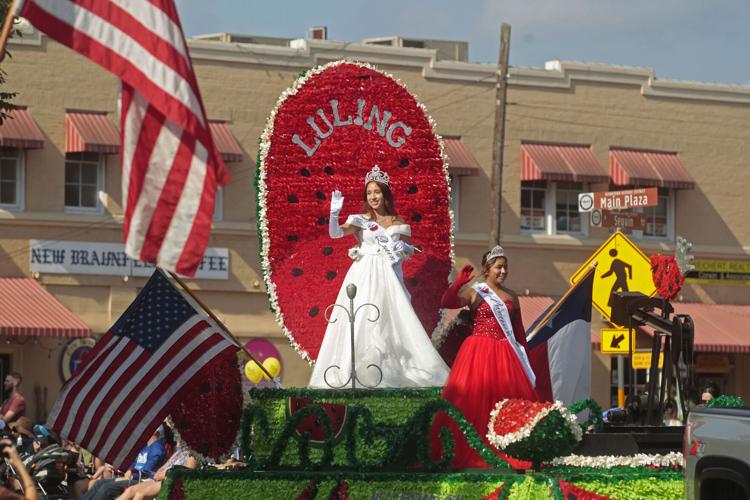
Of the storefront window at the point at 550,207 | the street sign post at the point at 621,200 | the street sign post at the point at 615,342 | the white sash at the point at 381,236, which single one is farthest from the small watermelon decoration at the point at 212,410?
the storefront window at the point at 550,207

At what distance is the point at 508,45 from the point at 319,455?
19.5 m

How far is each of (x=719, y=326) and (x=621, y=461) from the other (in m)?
22.6

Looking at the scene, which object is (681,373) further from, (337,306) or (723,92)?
(723,92)

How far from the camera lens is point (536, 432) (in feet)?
30.2

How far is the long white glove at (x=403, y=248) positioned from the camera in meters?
11.8

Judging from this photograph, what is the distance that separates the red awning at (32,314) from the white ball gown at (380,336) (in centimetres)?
1495

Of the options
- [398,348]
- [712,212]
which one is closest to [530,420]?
[398,348]

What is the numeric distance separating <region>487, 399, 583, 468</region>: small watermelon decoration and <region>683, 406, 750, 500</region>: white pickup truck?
0.85 m

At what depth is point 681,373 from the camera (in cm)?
1156

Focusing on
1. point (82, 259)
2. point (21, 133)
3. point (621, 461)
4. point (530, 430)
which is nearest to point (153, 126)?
point (530, 430)

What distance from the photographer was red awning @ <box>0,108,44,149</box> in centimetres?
2623

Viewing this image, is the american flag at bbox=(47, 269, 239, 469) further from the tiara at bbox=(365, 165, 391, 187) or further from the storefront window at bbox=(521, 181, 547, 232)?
the storefront window at bbox=(521, 181, 547, 232)

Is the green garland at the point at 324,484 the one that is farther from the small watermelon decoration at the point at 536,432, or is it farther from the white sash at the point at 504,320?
the white sash at the point at 504,320

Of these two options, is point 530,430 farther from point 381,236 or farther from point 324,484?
point 381,236
